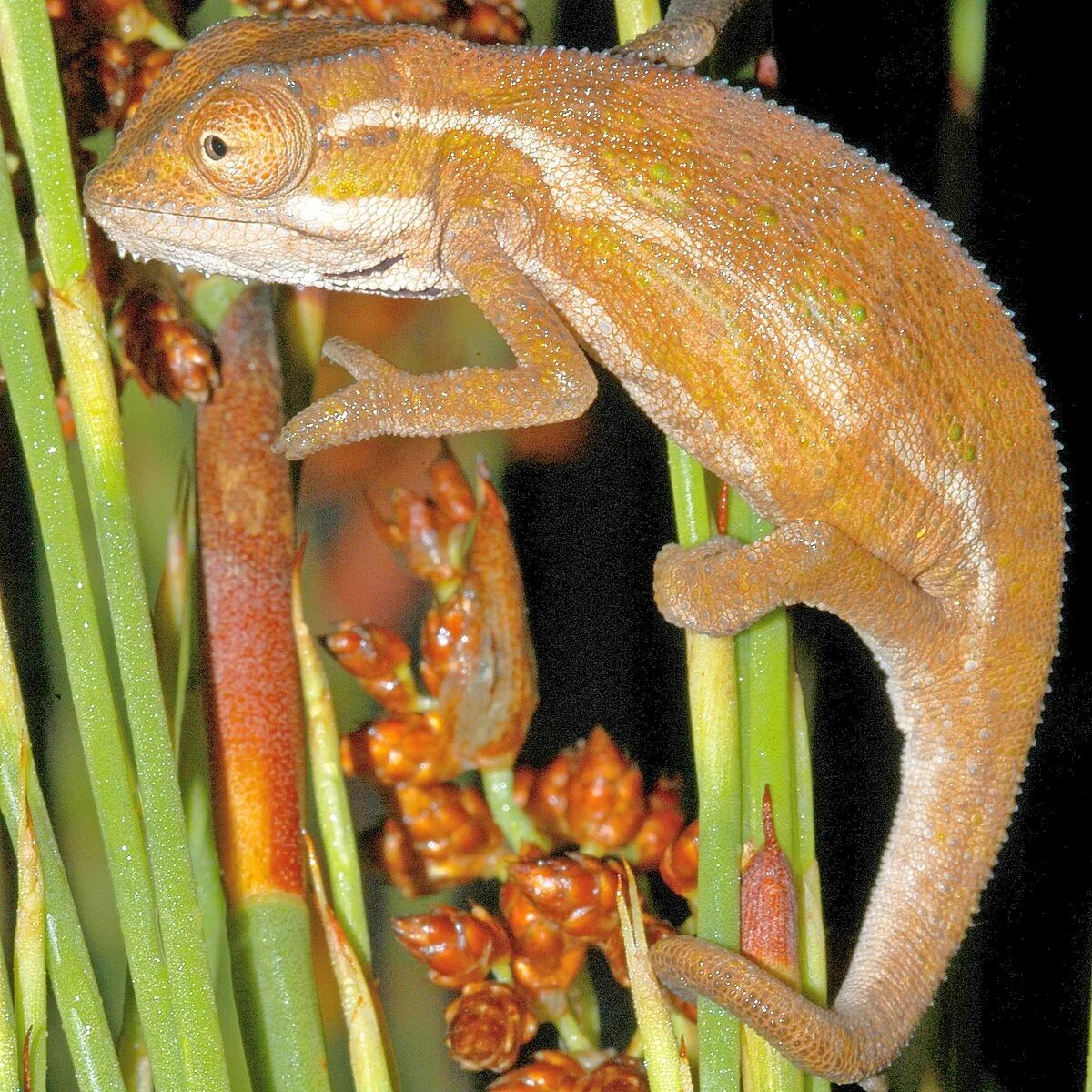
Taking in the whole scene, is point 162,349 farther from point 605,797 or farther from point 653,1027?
point 653,1027

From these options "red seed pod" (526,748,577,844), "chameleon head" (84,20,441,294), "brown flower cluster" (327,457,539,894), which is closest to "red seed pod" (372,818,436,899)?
"brown flower cluster" (327,457,539,894)

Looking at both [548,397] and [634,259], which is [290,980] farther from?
[634,259]

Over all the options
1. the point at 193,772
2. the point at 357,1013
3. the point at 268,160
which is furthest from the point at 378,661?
the point at 268,160

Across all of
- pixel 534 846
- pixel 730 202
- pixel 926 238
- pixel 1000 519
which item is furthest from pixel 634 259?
pixel 534 846

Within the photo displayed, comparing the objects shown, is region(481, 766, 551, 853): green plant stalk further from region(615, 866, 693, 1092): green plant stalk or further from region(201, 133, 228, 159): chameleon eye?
region(201, 133, 228, 159): chameleon eye

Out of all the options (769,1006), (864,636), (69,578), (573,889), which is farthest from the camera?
(864,636)

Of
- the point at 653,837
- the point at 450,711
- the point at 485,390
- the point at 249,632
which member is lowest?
the point at 653,837
